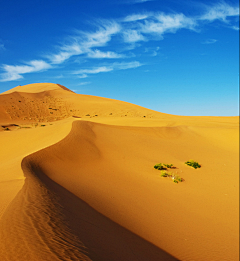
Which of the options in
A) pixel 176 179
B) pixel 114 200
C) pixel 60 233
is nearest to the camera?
pixel 60 233

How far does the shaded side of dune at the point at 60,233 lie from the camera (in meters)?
2.93

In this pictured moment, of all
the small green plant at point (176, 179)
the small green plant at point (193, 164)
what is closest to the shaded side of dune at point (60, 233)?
the small green plant at point (176, 179)

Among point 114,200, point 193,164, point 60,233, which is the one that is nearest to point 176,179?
point 193,164

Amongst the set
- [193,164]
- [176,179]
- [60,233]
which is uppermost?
[60,233]

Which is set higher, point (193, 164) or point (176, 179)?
point (193, 164)

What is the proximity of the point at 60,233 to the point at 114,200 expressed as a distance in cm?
297

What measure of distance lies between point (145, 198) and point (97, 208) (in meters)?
1.98

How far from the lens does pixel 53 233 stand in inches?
133

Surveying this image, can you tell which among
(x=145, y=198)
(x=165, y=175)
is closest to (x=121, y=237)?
(x=145, y=198)

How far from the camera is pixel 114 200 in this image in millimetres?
6289

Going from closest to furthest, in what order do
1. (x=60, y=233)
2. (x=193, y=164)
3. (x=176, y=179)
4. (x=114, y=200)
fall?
(x=60, y=233) → (x=114, y=200) → (x=176, y=179) → (x=193, y=164)

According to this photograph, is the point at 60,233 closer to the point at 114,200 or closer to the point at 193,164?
the point at 114,200

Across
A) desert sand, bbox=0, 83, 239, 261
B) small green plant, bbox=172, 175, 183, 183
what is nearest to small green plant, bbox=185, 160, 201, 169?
desert sand, bbox=0, 83, 239, 261

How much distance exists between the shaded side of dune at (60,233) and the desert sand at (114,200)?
14 millimetres
